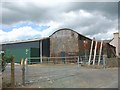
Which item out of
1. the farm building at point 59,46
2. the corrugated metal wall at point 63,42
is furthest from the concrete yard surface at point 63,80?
the corrugated metal wall at point 63,42

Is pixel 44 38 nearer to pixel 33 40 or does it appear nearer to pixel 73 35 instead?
pixel 33 40

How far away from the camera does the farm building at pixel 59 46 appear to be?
150 feet

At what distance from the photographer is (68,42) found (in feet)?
153

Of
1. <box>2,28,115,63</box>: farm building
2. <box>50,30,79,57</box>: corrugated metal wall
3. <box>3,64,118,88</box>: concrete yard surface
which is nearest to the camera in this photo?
<box>3,64,118,88</box>: concrete yard surface

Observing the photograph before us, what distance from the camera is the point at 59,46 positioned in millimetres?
47719

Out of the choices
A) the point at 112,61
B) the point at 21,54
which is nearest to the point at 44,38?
the point at 21,54

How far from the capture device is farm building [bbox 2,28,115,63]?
A: 45719 mm

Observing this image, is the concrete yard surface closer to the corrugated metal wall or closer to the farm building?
the farm building

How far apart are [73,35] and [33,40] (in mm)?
8303

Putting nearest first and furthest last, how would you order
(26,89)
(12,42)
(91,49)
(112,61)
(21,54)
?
(26,89)
(112,61)
(91,49)
(21,54)
(12,42)

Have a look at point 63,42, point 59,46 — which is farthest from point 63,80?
point 59,46

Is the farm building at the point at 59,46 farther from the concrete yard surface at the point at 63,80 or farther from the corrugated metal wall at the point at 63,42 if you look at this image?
the concrete yard surface at the point at 63,80

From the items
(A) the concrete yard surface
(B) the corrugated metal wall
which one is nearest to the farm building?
(B) the corrugated metal wall

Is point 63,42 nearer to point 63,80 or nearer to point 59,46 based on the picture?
point 59,46
